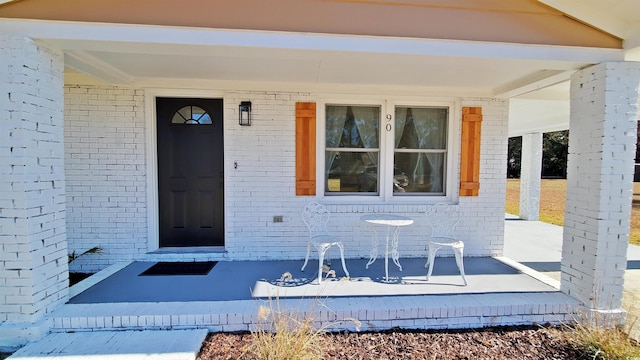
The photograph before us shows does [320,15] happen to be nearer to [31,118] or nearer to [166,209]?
[31,118]

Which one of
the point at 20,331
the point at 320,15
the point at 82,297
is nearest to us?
the point at 20,331

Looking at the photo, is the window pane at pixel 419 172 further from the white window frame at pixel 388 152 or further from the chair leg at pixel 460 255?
the chair leg at pixel 460 255

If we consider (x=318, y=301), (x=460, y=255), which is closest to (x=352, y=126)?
(x=460, y=255)

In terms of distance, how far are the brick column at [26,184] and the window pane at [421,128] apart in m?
3.74

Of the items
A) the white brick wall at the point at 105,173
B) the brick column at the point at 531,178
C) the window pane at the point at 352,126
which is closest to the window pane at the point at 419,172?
the window pane at the point at 352,126

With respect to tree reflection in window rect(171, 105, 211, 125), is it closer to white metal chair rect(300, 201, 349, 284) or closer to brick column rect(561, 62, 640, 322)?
white metal chair rect(300, 201, 349, 284)

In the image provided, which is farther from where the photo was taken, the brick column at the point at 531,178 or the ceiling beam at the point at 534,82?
the brick column at the point at 531,178

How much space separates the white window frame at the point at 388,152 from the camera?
405 centimetres

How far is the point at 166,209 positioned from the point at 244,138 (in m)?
1.40

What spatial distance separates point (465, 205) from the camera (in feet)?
13.7

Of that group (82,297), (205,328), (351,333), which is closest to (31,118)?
(82,297)

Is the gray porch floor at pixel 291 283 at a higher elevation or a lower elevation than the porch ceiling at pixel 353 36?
lower

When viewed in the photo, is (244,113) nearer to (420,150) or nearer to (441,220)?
(420,150)

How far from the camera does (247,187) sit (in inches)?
154
